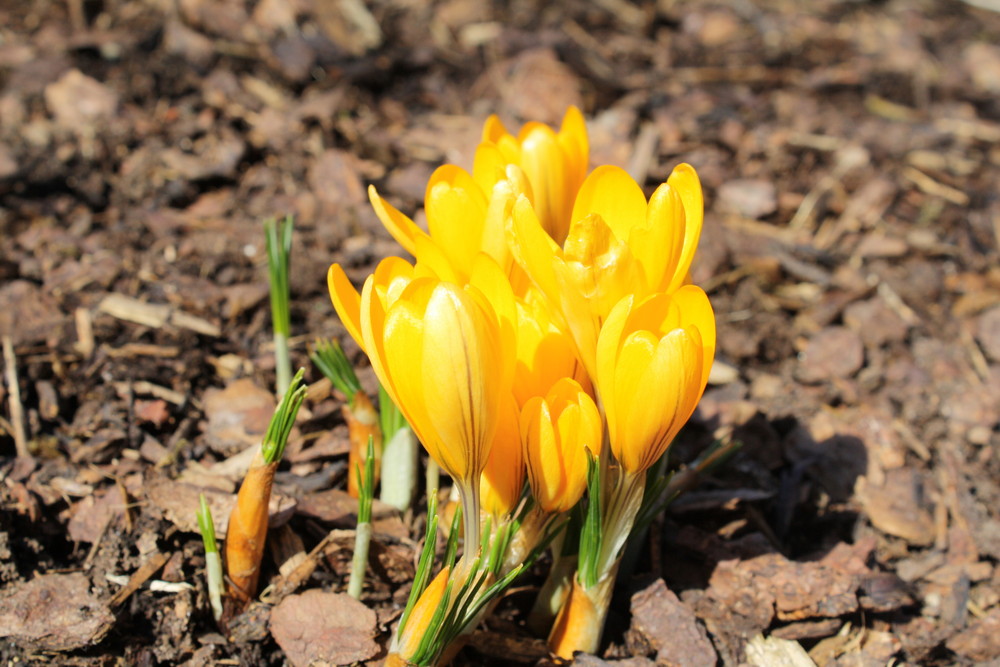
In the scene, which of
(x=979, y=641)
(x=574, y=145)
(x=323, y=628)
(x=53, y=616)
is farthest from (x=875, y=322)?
(x=53, y=616)

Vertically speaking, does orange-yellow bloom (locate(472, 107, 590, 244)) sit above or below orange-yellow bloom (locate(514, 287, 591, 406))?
above

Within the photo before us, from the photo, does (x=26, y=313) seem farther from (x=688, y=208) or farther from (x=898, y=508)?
(x=898, y=508)

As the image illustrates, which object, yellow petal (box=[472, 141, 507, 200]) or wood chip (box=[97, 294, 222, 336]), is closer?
yellow petal (box=[472, 141, 507, 200])

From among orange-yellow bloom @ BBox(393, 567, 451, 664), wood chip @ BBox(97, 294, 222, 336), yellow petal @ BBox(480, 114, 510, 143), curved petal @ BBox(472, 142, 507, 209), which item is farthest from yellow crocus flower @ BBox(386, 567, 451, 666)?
wood chip @ BBox(97, 294, 222, 336)

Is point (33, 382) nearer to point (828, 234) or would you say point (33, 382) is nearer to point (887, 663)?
point (887, 663)

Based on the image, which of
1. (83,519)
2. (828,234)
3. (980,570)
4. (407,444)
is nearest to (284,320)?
(407,444)

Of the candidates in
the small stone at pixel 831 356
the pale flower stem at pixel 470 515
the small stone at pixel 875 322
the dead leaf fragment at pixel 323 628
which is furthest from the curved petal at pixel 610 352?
the small stone at pixel 875 322

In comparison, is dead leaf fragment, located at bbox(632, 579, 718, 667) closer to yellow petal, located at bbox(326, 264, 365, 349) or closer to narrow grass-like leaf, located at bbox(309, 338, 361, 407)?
narrow grass-like leaf, located at bbox(309, 338, 361, 407)

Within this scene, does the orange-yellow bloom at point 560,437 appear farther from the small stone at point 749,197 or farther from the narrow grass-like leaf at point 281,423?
the small stone at point 749,197
